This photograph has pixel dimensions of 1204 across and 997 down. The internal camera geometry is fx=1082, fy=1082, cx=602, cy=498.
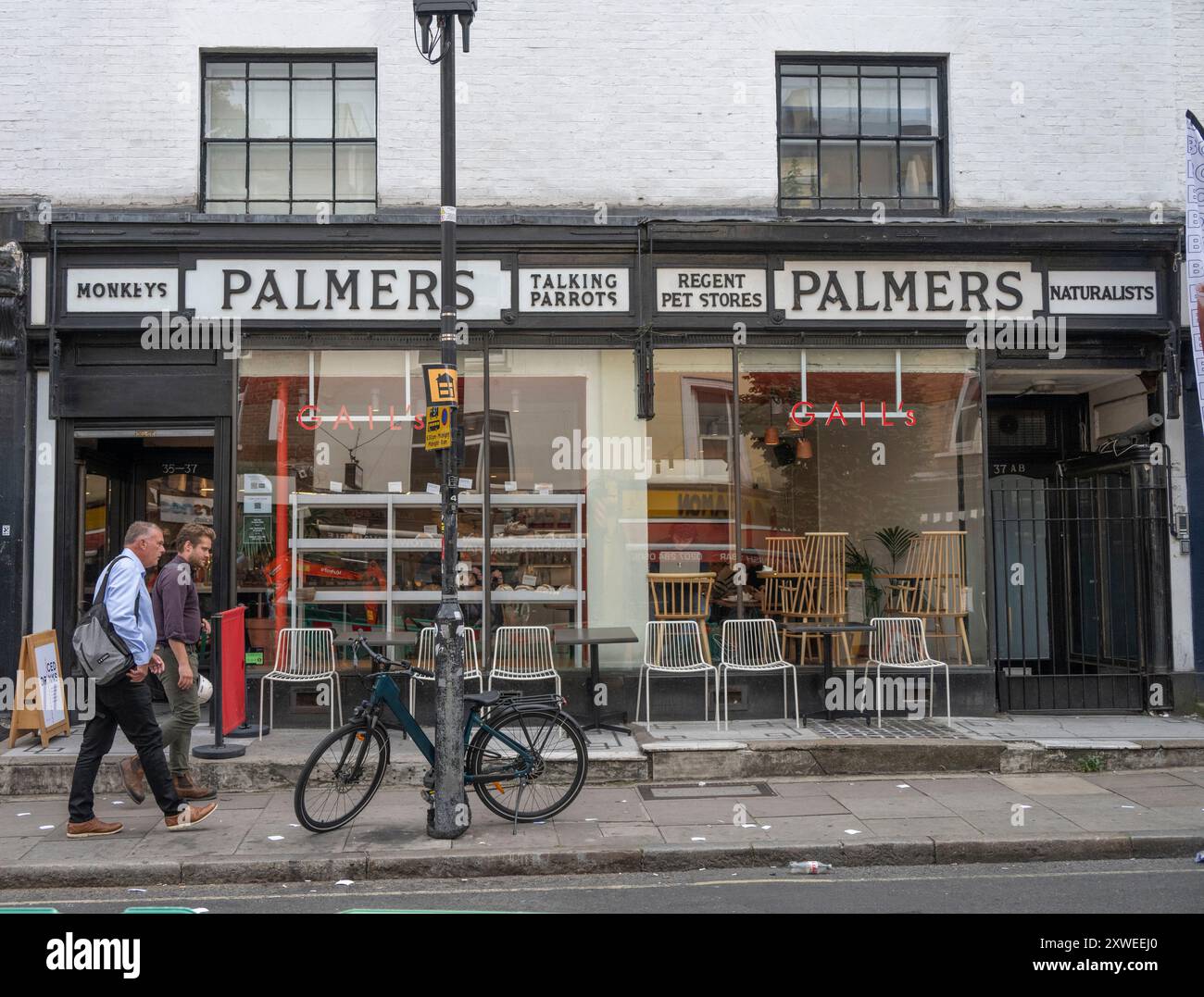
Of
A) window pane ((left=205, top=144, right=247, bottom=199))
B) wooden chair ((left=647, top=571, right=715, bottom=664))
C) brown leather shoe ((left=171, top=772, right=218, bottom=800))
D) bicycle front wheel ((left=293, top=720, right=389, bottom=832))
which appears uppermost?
window pane ((left=205, top=144, right=247, bottom=199))

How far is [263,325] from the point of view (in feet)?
34.8

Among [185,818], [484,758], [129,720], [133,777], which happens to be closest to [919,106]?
[484,758]

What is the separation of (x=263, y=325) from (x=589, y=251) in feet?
10.8

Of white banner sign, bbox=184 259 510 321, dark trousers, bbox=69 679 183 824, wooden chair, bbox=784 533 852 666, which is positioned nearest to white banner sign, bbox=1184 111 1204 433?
wooden chair, bbox=784 533 852 666

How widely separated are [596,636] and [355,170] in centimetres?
538

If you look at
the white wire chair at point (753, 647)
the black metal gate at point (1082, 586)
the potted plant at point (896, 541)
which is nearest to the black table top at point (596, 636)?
the white wire chair at point (753, 647)

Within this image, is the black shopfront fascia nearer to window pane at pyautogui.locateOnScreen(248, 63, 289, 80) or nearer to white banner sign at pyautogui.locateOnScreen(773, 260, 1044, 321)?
white banner sign at pyautogui.locateOnScreen(773, 260, 1044, 321)

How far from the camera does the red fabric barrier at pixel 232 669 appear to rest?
30.2 ft

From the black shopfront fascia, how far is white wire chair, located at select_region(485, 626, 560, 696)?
2.64m

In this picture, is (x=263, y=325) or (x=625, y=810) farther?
(x=263, y=325)

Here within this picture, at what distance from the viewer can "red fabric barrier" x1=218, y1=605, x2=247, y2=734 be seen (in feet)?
30.2
